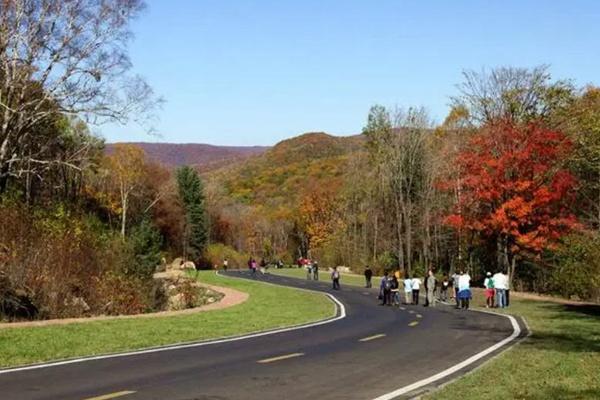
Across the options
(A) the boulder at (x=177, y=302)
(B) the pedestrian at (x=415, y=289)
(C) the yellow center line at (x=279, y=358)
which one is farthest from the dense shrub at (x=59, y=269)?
(B) the pedestrian at (x=415, y=289)

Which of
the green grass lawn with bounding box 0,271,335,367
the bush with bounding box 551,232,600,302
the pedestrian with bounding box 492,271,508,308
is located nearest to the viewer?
the green grass lawn with bounding box 0,271,335,367

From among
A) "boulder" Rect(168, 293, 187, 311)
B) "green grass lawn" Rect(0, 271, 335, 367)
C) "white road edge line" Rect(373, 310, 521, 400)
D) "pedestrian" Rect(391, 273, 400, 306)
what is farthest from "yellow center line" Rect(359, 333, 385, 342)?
"boulder" Rect(168, 293, 187, 311)

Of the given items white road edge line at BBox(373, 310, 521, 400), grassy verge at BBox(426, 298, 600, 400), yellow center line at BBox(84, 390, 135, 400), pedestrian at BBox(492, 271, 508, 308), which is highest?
pedestrian at BBox(492, 271, 508, 308)

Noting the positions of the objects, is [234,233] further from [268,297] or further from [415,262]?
[268,297]

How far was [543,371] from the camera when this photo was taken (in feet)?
40.9

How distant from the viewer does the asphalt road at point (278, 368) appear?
1072cm

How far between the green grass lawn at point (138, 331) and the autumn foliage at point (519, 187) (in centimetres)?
1569

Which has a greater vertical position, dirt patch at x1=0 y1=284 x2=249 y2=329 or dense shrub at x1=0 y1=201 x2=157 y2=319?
dense shrub at x1=0 y1=201 x2=157 y2=319

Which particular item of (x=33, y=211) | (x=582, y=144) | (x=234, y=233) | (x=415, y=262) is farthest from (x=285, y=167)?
(x=33, y=211)

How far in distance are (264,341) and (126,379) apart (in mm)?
6527

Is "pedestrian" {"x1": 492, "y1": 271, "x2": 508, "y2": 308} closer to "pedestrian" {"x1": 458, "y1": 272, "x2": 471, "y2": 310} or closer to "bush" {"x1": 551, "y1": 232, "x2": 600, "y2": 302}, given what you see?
"pedestrian" {"x1": 458, "y1": 272, "x2": 471, "y2": 310}

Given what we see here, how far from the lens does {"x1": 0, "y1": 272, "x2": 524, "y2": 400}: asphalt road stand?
1072 cm

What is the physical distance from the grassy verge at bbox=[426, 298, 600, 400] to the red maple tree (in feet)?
68.0

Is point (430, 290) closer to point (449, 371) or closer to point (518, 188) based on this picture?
point (518, 188)
